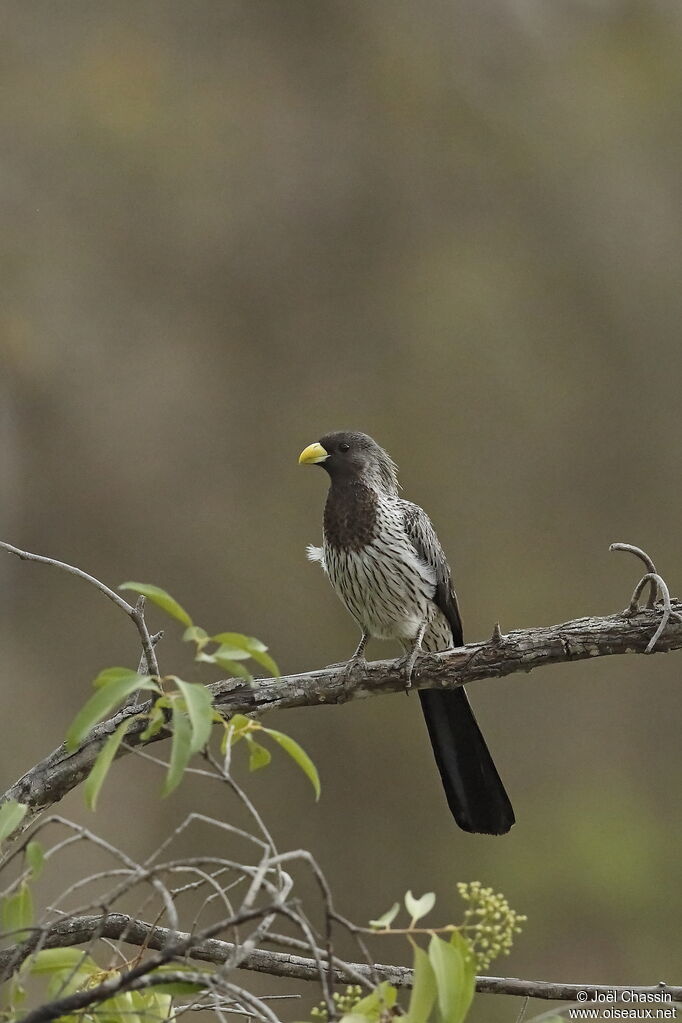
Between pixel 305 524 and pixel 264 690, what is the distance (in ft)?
9.41

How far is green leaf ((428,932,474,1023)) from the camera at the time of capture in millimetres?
982

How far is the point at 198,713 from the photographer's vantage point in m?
0.97

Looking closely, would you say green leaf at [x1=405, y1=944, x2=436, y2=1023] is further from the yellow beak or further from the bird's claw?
the yellow beak

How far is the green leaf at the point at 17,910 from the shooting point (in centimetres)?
110

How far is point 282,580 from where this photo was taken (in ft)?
15.5

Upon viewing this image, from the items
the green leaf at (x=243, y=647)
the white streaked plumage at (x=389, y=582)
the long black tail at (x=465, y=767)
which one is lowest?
the green leaf at (x=243, y=647)

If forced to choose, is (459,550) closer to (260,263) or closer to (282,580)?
(282,580)

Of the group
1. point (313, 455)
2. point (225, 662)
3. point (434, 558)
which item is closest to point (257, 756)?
point (225, 662)

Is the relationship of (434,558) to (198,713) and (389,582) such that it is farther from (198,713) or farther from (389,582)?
(198,713)

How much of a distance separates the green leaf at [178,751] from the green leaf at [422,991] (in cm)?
29

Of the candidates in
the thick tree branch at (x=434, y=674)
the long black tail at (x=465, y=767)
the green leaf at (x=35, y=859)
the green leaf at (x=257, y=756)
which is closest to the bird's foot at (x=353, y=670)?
the thick tree branch at (x=434, y=674)

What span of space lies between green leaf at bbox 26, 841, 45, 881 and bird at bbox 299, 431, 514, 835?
1.39 meters

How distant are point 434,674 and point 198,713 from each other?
44.4 inches

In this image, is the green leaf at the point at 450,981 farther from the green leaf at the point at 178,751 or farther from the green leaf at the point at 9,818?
the green leaf at the point at 9,818
